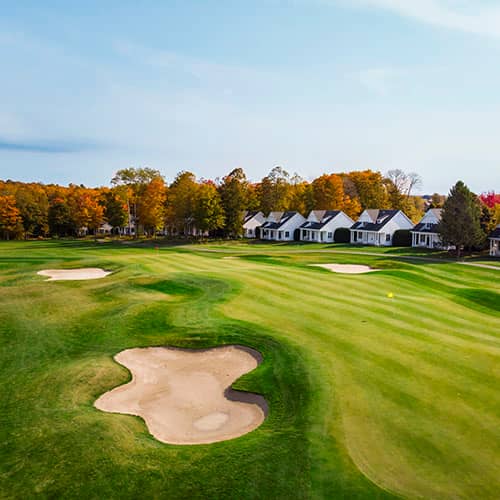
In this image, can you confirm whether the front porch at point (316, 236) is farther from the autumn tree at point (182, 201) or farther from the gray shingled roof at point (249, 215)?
the autumn tree at point (182, 201)

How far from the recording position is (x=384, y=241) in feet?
249

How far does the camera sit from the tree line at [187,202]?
89.8 meters

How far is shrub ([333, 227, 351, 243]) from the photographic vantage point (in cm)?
8238

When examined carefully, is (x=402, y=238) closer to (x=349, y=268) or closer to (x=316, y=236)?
(x=316, y=236)

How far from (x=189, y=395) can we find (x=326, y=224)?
241 feet

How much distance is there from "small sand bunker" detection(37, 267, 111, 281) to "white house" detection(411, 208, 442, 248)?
4983 cm

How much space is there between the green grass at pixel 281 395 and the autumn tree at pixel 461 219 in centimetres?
2961

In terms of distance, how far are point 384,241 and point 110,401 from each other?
6831 centimetres

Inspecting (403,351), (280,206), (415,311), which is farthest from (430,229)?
(403,351)

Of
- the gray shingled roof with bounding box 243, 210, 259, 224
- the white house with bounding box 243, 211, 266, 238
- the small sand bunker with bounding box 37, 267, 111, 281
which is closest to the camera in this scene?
the small sand bunker with bounding box 37, 267, 111, 281

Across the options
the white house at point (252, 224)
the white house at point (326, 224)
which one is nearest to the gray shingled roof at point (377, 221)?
the white house at point (326, 224)

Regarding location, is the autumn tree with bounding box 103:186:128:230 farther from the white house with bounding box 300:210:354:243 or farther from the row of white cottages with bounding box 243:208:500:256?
the white house with bounding box 300:210:354:243

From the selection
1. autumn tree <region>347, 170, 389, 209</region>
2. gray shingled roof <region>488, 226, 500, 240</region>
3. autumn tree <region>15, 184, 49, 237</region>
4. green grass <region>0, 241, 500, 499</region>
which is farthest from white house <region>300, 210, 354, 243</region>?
autumn tree <region>15, 184, 49, 237</region>

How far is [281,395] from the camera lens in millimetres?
12445
